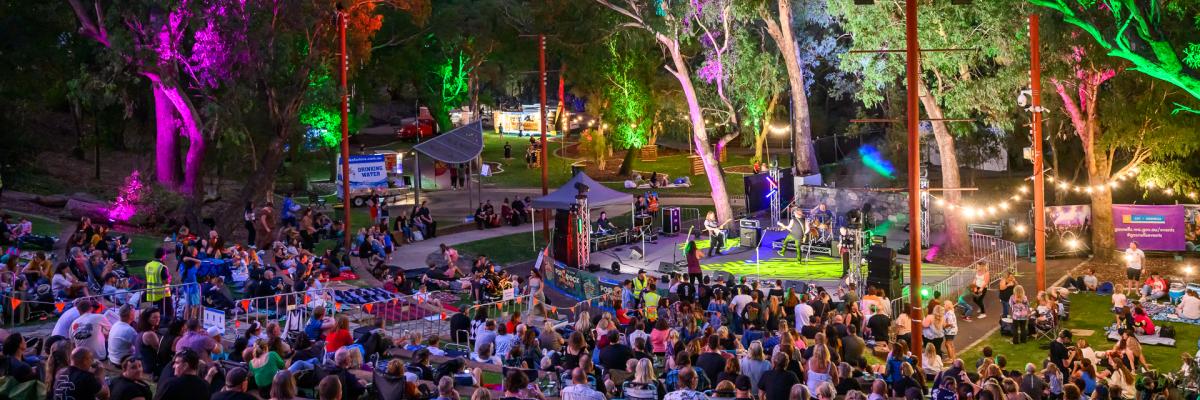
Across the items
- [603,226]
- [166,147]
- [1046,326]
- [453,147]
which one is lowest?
[1046,326]

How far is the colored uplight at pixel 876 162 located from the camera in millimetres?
50344

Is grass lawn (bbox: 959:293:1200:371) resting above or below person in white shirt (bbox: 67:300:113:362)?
below

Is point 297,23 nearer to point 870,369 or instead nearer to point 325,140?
point 325,140

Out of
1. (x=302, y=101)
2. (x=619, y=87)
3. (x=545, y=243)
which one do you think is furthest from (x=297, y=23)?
(x=619, y=87)

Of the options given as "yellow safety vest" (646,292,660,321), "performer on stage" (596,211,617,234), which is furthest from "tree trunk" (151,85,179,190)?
"yellow safety vest" (646,292,660,321)

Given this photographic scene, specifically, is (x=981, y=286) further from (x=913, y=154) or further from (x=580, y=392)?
(x=580, y=392)

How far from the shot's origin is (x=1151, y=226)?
3138 cm

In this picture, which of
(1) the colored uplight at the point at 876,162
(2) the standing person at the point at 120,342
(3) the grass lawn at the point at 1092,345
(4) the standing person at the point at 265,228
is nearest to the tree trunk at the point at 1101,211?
(3) the grass lawn at the point at 1092,345

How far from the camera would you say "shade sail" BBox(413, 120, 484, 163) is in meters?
39.6

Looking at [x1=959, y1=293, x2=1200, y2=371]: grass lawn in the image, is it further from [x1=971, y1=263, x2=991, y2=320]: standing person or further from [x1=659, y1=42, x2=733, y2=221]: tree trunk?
[x1=659, y1=42, x2=733, y2=221]: tree trunk

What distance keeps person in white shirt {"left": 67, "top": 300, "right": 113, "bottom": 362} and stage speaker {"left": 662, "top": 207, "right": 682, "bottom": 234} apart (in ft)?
75.3

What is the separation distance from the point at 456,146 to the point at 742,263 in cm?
1227

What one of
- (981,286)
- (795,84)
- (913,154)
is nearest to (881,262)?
(981,286)

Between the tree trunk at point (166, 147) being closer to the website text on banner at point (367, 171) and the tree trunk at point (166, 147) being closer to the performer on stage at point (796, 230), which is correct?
the website text on banner at point (367, 171)
